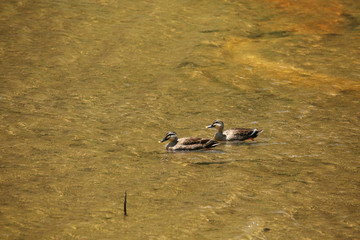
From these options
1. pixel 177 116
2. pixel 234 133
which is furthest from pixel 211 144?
pixel 177 116

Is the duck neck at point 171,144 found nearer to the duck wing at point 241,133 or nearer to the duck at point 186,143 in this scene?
the duck at point 186,143

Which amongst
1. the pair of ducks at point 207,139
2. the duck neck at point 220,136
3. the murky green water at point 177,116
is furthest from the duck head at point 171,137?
the duck neck at point 220,136

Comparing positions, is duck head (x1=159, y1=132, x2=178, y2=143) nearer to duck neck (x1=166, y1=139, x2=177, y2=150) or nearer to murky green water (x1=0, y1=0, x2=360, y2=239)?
duck neck (x1=166, y1=139, x2=177, y2=150)

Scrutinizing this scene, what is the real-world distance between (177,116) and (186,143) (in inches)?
76.8

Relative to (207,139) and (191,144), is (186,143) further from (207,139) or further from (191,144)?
(207,139)

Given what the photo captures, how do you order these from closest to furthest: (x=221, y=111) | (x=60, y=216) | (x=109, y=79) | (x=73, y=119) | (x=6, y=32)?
(x=60, y=216)
(x=73, y=119)
(x=221, y=111)
(x=109, y=79)
(x=6, y=32)

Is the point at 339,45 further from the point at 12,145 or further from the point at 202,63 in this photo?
the point at 12,145

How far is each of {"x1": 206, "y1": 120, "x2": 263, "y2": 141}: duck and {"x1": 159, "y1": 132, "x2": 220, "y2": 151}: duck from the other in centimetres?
58

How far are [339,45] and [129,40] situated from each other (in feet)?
22.3

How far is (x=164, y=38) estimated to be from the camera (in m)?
18.8

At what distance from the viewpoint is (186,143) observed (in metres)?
10.6

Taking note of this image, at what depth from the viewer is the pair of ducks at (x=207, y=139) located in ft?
34.8

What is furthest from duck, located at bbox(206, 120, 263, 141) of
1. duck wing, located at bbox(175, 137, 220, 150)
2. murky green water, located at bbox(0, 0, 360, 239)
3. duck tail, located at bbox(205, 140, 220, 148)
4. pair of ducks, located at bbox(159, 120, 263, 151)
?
duck wing, located at bbox(175, 137, 220, 150)

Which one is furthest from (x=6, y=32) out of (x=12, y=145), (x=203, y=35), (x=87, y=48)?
(x=12, y=145)
